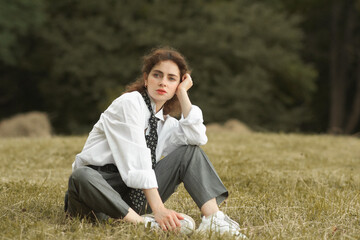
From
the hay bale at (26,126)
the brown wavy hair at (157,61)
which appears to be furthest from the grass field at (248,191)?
the hay bale at (26,126)

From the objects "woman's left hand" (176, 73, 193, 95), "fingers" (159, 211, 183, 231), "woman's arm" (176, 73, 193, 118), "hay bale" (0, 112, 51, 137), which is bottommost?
"hay bale" (0, 112, 51, 137)

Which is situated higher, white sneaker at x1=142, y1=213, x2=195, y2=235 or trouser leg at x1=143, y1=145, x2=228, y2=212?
trouser leg at x1=143, y1=145, x2=228, y2=212

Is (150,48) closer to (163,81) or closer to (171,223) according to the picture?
(163,81)

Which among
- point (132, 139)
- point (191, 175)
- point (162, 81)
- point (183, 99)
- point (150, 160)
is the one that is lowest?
point (191, 175)

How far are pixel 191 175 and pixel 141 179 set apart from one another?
36 cm

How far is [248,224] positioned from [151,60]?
1236 millimetres

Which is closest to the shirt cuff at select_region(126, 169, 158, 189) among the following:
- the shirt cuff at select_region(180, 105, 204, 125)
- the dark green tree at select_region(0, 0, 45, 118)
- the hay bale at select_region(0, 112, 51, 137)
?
the shirt cuff at select_region(180, 105, 204, 125)

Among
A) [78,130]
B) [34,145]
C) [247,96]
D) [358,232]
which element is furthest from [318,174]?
[78,130]

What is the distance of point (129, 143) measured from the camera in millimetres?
2828

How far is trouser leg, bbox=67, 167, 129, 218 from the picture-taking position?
271 centimetres

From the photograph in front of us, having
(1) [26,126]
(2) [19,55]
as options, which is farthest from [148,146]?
(2) [19,55]

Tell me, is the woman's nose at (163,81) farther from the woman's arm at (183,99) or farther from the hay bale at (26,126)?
the hay bale at (26,126)

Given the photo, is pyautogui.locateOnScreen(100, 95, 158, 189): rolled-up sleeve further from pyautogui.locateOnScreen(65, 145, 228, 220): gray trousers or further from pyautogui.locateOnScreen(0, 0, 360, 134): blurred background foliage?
pyautogui.locateOnScreen(0, 0, 360, 134): blurred background foliage

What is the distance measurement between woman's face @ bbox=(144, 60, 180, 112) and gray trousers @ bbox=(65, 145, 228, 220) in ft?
1.26
